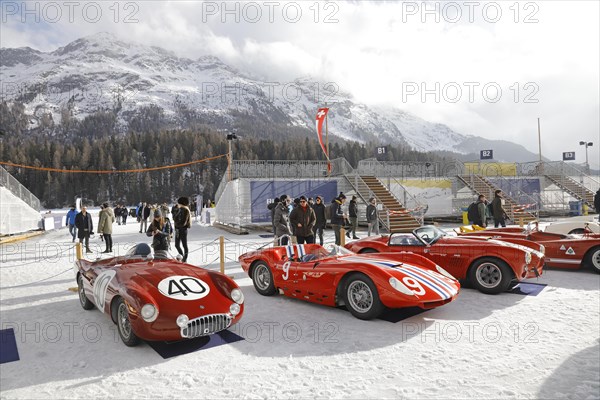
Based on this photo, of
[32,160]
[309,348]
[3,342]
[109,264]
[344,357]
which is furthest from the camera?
[32,160]

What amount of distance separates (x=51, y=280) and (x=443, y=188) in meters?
20.6

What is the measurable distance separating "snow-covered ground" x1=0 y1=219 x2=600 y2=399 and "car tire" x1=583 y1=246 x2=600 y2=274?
223 cm

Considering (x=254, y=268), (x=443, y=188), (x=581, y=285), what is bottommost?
(x=581, y=285)

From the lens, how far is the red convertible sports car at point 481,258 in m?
6.50

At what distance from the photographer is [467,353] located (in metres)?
4.11

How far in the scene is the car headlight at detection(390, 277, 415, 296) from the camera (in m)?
4.98

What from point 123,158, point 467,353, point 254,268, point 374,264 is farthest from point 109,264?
point 123,158

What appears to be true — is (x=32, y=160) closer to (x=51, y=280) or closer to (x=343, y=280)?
(x=51, y=280)

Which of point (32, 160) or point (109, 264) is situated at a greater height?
point (32, 160)

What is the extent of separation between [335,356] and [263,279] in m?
3.02

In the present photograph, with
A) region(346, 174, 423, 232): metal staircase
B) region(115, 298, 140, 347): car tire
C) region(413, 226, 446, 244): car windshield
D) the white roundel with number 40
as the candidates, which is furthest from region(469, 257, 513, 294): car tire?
region(346, 174, 423, 232): metal staircase

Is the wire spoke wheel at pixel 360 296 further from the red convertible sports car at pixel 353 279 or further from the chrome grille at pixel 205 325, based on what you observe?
the chrome grille at pixel 205 325

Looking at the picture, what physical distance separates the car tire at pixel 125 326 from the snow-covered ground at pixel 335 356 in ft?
0.30

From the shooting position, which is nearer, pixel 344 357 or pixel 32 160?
pixel 344 357
